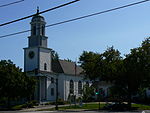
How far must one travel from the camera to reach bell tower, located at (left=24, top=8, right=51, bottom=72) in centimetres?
6200

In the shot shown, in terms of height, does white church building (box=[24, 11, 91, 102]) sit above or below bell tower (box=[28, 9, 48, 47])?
below

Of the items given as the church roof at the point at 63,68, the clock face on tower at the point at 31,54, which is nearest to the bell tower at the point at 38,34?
the clock face on tower at the point at 31,54

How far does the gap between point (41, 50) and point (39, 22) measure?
19.5 feet

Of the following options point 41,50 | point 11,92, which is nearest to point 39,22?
point 41,50

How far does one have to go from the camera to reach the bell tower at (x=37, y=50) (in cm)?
6200

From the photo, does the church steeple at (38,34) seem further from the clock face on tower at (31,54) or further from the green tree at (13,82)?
the green tree at (13,82)

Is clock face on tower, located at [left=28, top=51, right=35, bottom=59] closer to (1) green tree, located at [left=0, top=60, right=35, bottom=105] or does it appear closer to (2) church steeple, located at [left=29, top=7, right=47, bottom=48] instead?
(2) church steeple, located at [left=29, top=7, right=47, bottom=48]

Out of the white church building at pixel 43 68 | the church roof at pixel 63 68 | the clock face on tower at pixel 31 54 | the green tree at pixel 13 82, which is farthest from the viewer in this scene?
the church roof at pixel 63 68

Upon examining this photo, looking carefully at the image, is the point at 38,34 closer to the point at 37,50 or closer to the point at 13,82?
the point at 37,50

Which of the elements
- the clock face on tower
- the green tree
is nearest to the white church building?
the clock face on tower

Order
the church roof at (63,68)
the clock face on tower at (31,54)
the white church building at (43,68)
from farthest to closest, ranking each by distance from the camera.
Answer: the church roof at (63,68) → the clock face on tower at (31,54) → the white church building at (43,68)

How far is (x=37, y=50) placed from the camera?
62125 mm

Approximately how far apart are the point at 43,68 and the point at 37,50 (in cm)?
403

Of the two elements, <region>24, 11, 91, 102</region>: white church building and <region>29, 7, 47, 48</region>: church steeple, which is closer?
<region>24, 11, 91, 102</region>: white church building
